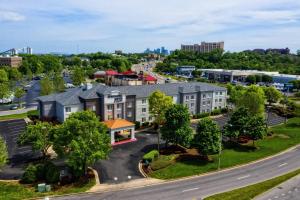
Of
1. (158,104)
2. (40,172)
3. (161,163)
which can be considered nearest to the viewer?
(40,172)

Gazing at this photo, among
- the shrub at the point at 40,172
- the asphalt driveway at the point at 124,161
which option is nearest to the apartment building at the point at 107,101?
the asphalt driveway at the point at 124,161

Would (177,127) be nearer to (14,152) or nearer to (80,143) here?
(80,143)

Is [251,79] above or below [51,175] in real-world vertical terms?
above

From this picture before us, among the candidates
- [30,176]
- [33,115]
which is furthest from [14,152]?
[33,115]

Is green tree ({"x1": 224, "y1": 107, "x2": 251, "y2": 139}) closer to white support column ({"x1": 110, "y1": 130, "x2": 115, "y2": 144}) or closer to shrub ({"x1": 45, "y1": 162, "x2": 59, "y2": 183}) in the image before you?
white support column ({"x1": 110, "y1": 130, "x2": 115, "y2": 144})

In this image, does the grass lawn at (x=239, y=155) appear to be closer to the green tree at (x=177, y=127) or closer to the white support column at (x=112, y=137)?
the green tree at (x=177, y=127)

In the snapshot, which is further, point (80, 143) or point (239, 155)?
point (239, 155)

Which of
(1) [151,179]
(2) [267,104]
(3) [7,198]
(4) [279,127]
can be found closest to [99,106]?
(1) [151,179]
